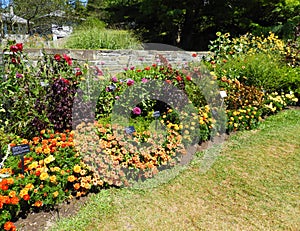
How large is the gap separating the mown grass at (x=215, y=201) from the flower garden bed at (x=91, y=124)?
0.73 feet

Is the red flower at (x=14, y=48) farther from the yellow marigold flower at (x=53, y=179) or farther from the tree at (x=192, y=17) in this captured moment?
the tree at (x=192, y=17)

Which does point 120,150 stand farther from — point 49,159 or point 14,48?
point 14,48

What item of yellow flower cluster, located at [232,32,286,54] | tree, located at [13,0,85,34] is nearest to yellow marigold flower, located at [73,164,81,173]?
yellow flower cluster, located at [232,32,286,54]

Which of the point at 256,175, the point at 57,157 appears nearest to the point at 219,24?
the point at 256,175

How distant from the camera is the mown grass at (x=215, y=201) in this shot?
7.39ft

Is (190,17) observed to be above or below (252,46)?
above

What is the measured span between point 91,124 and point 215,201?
151 cm

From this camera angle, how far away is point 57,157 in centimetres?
247

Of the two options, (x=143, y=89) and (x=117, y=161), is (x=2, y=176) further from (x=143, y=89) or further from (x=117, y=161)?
(x=143, y=89)

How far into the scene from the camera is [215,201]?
2.55 m

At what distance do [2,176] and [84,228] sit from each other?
74 centimetres

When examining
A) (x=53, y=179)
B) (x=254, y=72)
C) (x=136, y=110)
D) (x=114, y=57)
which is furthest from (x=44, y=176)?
(x=254, y=72)

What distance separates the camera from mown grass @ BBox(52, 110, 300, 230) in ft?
7.39

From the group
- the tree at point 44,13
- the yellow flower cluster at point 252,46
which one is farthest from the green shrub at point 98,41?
the tree at point 44,13
